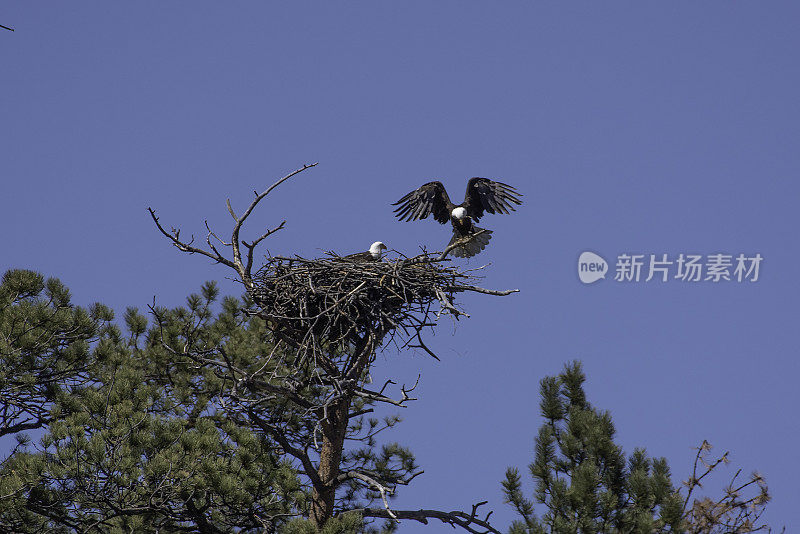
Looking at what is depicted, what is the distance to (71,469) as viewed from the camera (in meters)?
8.60

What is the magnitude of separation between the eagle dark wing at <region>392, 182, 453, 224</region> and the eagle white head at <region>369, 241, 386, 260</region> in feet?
4.70

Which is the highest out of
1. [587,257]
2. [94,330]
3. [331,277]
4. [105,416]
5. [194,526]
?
[587,257]

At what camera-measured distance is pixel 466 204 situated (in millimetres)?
11148

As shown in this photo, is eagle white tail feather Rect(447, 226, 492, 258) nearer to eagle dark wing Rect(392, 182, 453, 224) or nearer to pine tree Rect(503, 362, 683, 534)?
eagle dark wing Rect(392, 182, 453, 224)

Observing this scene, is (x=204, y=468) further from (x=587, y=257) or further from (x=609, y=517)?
(x=587, y=257)

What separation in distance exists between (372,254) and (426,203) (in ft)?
6.04

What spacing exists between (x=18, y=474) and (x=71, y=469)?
1.50 feet

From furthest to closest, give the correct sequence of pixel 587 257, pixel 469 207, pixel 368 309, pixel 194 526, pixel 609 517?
pixel 587 257 < pixel 469 207 < pixel 194 526 < pixel 368 309 < pixel 609 517

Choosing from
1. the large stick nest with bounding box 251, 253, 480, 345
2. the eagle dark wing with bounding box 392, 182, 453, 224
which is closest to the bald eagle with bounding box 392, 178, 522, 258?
the eagle dark wing with bounding box 392, 182, 453, 224

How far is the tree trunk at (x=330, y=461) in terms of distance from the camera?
9078 mm

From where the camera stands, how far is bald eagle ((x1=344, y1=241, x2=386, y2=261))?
30.7 ft

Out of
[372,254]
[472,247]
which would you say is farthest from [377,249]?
[472,247]

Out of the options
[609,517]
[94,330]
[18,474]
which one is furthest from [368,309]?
[94,330]

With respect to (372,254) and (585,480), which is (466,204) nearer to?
(372,254)
